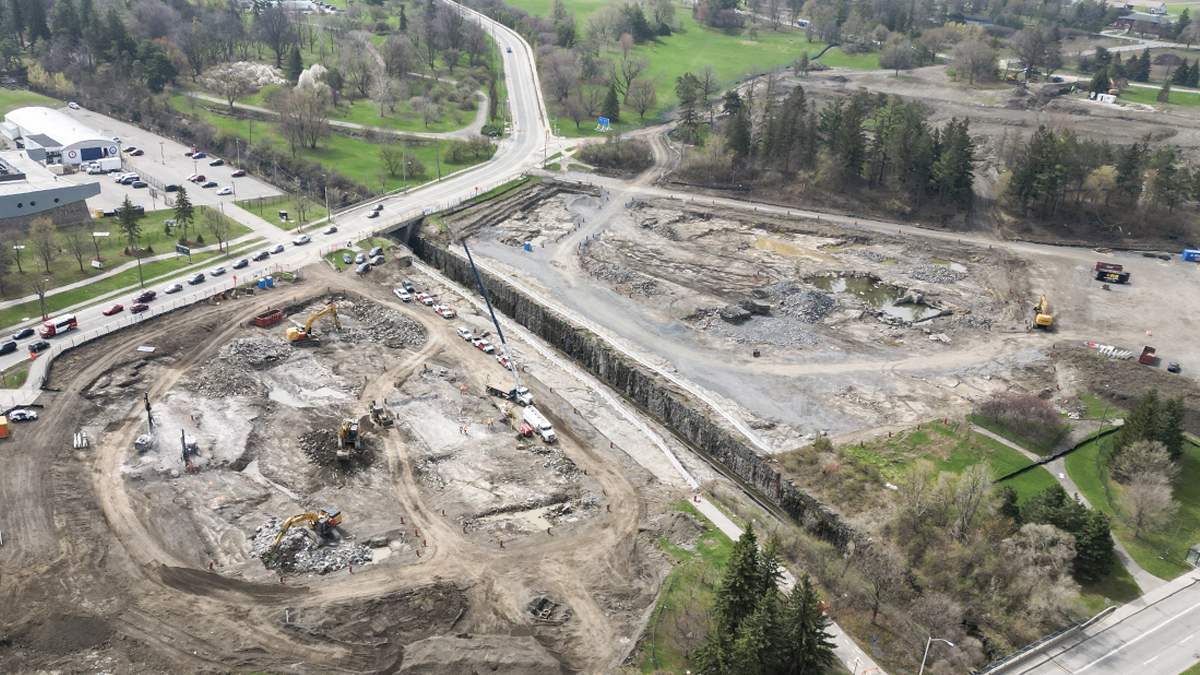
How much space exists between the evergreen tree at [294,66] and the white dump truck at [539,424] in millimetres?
122443

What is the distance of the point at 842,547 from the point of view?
60.3 meters

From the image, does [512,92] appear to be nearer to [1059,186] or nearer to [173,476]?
[1059,186]

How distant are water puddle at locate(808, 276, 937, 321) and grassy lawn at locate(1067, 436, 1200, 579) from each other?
28698mm

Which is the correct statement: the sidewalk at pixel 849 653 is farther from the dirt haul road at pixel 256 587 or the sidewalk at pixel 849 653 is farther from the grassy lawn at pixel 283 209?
the grassy lawn at pixel 283 209

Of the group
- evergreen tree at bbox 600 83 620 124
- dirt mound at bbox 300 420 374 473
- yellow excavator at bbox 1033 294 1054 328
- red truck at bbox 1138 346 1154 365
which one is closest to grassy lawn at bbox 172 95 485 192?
evergreen tree at bbox 600 83 620 124

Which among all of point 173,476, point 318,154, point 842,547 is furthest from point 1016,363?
point 318,154

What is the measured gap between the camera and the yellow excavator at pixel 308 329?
8212 centimetres

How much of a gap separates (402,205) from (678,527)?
7327cm

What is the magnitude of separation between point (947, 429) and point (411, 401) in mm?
47415

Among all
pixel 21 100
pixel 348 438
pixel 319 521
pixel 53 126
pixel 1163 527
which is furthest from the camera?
pixel 21 100

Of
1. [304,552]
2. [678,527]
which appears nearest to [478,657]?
[304,552]

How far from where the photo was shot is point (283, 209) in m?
114

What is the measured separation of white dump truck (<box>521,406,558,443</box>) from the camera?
69.8 m

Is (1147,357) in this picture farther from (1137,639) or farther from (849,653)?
(849,653)
